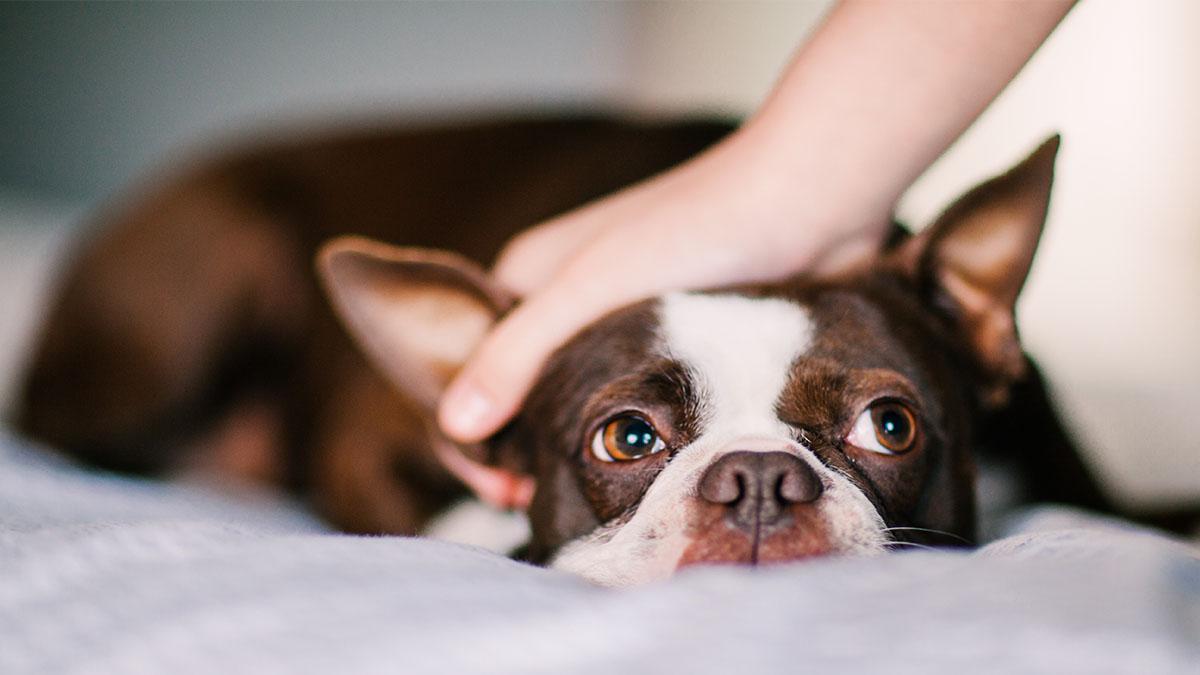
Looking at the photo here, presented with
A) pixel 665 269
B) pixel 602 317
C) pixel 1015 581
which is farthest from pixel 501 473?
pixel 1015 581

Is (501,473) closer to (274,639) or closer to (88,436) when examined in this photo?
(274,639)

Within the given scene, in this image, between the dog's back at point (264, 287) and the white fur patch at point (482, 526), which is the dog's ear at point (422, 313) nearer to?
the white fur patch at point (482, 526)

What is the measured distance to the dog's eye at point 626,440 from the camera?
1.41m

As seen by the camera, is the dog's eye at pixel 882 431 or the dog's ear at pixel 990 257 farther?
the dog's ear at pixel 990 257

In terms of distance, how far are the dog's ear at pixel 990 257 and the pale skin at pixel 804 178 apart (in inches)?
4.2

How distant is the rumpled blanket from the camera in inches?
26.5

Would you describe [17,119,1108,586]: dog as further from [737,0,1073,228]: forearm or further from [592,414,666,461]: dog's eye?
[737,0,1073,228]: forearm

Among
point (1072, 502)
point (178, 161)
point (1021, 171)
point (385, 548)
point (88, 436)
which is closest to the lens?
point (385, 548)

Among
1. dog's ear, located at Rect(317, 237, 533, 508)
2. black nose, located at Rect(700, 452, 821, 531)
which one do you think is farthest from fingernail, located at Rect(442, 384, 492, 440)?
black nose, located at Rect(700, 452, 821, 531)

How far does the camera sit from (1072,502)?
2.00 meters

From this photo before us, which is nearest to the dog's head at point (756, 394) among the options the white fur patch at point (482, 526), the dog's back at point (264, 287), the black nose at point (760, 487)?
the black nose at point (760, 487)

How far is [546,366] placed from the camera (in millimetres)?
1598

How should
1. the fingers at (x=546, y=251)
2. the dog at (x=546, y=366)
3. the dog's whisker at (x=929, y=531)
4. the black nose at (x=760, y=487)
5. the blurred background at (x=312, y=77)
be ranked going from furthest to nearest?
the blurred background at (x=312, y=77), the fingers at (x=546, y=251), the dog at (x=546, y=366), the dog's whisker at (x=929, y=531), the black nose at (x=760, y=487)

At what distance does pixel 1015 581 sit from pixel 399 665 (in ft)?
1.68
